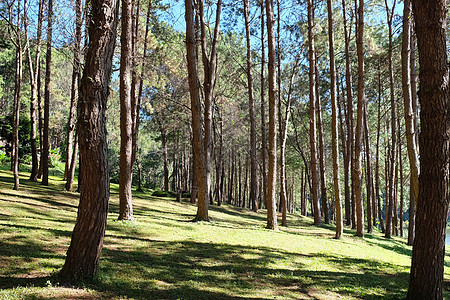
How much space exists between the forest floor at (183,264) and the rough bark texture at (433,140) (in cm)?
145

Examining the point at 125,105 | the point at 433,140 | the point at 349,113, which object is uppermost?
the point at 349,113

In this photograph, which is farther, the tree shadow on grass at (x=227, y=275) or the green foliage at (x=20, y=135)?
the green foliage at (x=20, y=135)

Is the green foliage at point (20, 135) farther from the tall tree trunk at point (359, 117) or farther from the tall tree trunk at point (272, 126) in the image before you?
the tall tree trunk at point (359, 117)

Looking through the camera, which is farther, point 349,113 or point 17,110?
point 349,113

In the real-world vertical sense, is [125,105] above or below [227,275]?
above

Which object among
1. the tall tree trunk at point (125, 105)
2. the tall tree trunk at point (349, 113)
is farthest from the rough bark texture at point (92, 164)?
the tall tree trunk at point (349, 113)

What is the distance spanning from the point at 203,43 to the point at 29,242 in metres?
10.6

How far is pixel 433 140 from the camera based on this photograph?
4855 millimetres

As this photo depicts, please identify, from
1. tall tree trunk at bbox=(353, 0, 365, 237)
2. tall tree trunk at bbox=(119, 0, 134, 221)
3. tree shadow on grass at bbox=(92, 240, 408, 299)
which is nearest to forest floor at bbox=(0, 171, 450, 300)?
tree shadow on grass at bbox=(92, 240, 408, 299)

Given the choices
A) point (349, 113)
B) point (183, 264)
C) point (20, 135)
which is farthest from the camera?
point (20, 135)

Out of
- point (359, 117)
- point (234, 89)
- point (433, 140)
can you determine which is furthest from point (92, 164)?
point (234, 89)

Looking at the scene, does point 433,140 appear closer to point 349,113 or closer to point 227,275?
point 227,275

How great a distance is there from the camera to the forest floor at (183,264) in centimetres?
484

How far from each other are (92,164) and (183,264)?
121 inches
